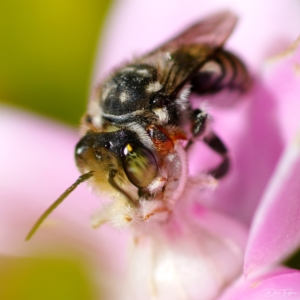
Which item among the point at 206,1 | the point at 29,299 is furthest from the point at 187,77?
the point at 29,299

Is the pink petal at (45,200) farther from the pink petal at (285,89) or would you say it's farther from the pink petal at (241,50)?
the pink petal at (285,89)

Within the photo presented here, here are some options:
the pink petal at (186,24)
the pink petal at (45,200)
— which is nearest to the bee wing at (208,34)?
the pink petal at (186,24)

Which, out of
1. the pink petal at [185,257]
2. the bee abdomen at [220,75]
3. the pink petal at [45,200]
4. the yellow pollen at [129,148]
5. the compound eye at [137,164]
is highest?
the bee abdomen at [220,75]

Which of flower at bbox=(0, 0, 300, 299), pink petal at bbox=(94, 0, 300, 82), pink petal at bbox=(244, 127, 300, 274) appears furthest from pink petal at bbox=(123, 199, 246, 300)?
pink petal at bbox=(94, 0, 300, 82)

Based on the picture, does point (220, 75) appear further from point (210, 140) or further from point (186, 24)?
point (186, 24)

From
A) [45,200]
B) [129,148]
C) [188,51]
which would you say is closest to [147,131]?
[129,148]
